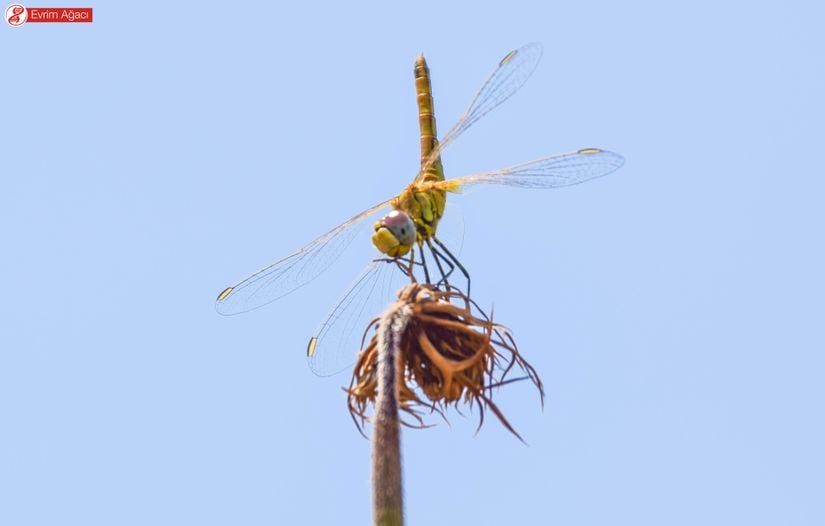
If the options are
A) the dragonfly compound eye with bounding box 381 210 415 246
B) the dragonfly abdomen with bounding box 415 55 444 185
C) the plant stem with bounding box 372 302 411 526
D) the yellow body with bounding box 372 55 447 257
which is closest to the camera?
the plant stem with bounding box 372 302 411 526

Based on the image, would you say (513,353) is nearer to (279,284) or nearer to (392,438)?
(392,438)

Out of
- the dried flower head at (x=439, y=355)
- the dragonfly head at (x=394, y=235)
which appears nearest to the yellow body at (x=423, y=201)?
the dragonfly head at (x=394, y=235)

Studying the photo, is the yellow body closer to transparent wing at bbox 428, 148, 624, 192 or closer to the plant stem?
transparent wing at bbox 428, 148, 624, 192

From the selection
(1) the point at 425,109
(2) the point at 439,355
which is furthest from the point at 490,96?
(2) the point at 439,355

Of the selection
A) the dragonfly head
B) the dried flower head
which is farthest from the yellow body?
the dried flower head

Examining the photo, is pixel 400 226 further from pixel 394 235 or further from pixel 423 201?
pixel 423 201

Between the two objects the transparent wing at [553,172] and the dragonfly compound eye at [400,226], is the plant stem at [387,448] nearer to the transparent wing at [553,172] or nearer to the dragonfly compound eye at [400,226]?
the dragonfly compound eye at [400,226]

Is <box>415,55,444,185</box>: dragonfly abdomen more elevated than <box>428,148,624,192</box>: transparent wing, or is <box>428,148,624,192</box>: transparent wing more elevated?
<box>415,55,444,185</box>: dragonfly abdomen
